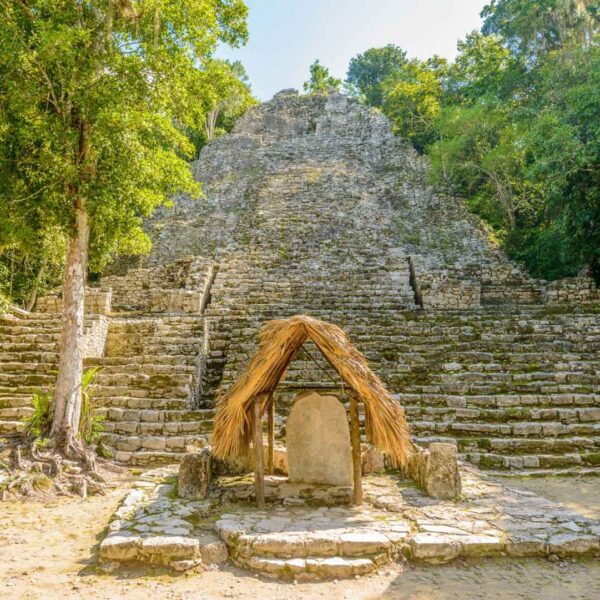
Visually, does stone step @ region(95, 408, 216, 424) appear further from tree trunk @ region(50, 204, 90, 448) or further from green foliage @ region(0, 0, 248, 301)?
green foliage @ region(0, 0, 248, 301)

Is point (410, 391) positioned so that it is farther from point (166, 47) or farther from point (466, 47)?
point (466, 47)

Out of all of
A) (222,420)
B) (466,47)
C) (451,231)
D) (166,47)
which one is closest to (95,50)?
(166,47)

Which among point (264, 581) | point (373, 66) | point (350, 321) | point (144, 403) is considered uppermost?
point (373, 66)

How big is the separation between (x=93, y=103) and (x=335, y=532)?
236 inches

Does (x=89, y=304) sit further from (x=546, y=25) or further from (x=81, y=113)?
(x=546, y=25)

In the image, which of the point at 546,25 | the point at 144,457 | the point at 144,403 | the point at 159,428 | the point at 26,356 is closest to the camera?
the point at 144,457

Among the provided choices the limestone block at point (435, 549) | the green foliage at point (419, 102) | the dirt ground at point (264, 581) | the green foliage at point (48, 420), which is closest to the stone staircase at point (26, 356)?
the green foliage at point (48, 420)

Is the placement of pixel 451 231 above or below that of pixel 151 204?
above

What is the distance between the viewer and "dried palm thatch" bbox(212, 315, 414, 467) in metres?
4.63

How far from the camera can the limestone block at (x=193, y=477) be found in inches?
197

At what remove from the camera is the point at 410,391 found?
8.28 metres

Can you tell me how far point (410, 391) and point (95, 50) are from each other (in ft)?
22.8

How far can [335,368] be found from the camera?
4.82 meters

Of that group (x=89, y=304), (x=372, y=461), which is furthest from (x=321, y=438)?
(x=89, y=304)
